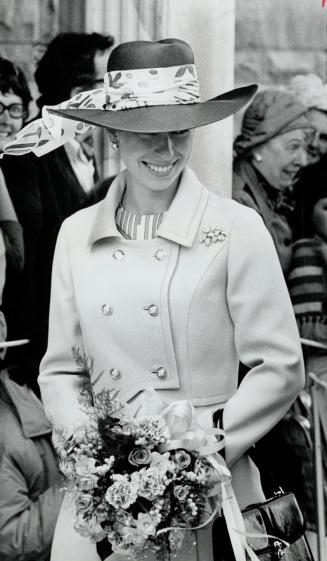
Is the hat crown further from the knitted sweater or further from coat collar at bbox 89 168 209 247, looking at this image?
the knitted sweater

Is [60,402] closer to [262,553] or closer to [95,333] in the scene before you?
[95,333]

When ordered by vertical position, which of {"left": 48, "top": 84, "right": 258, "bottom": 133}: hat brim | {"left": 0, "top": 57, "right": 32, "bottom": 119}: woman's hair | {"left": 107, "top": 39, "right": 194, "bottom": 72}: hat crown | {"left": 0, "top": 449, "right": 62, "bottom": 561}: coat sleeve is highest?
{"left": 107, "top": 39, "right": 194, "bottom": 72}: hat crown

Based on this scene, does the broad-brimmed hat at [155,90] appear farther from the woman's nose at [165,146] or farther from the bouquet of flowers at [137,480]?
the bouquet of flowers at [137,480]

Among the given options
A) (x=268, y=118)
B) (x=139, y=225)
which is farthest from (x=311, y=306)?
(x=139, y=225)

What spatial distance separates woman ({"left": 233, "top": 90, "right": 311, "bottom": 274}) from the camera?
5.11 meters

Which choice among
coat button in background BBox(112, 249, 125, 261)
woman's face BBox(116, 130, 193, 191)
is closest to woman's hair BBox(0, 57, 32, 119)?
woman's face BBox(116, 130, 193, 191)

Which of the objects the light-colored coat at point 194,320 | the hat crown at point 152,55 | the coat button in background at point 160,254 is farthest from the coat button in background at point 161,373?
the hat crown at point 152,55

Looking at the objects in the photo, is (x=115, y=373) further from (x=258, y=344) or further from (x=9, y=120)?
(x=9, y=120)

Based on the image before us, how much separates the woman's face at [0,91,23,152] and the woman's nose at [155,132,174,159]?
5.17 ft

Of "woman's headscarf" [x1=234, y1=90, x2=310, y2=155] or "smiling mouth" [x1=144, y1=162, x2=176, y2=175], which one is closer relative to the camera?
"smiling mouth" [x1=144, y1=162, x2=176, y2=175]

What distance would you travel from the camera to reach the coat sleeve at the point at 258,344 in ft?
11.2

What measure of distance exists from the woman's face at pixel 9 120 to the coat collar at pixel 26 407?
951mm

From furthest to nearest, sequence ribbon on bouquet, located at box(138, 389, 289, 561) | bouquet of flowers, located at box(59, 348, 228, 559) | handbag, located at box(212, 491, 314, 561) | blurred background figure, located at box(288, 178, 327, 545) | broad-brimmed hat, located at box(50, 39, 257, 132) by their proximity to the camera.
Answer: blurred background figure, located at box(288, 178, 327, 545) → broad-brimmed hat, located at box(50, 39, 257, 132) → handbag, located at box(212, 491, 314, 561) → ribbon on bouquet, located at box(138, 389, 289, 561) → bouquet of flowers, located at box(59, 348, 228, 559)

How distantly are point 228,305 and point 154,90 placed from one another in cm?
65
